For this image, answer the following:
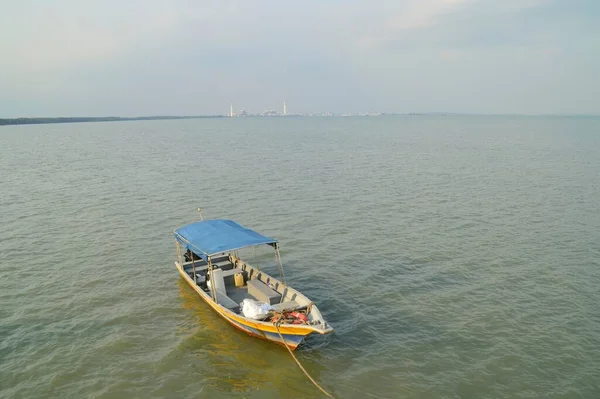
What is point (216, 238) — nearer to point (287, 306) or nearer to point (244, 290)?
point (244, 290)

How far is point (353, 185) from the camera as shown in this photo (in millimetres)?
41625

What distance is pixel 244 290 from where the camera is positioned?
18.9m

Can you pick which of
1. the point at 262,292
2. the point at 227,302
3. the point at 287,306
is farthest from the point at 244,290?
the point at 287,306

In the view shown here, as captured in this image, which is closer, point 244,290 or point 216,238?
point 216,238

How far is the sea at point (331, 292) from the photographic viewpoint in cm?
1350

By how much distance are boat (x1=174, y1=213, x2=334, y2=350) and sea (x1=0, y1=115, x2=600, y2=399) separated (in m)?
0.91

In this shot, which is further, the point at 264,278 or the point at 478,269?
the point at 478,269

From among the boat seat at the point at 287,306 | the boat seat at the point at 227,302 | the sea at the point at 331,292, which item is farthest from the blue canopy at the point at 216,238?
the sea at the point at 331,292

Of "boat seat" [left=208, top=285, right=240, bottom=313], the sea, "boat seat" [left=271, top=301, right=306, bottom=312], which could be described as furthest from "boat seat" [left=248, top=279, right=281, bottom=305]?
the sea

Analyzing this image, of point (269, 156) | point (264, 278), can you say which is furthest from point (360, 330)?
point (269, 156)

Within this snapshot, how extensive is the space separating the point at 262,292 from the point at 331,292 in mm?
3574

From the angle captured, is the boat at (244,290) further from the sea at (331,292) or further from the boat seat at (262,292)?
the sea at (331,292)

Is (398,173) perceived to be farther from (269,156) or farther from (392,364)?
(392,364)

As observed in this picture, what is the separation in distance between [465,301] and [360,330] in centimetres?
540
